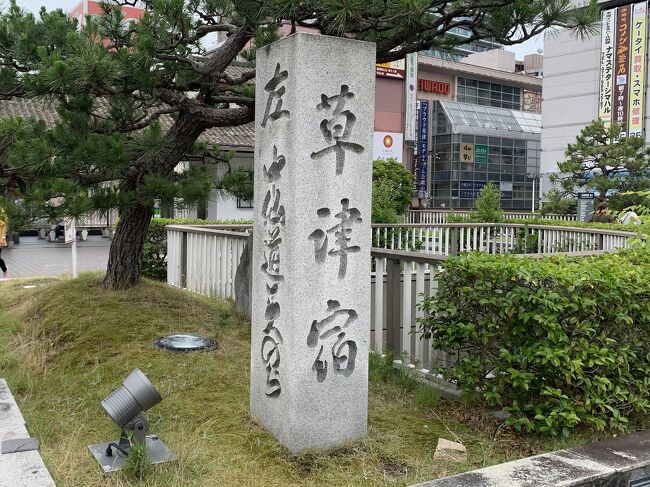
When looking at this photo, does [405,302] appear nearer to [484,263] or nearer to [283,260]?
[484,263]

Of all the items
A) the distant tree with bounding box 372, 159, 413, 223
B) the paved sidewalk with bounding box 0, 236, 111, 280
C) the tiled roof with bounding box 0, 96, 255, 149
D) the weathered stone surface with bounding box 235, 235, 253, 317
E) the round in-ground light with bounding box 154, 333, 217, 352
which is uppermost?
the tiled roof with bounding box 0, 96, 255, 149

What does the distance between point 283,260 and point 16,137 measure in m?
2.88

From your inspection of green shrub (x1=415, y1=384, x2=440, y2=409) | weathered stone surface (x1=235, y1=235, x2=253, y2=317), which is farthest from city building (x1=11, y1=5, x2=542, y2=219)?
green shrub (x1=415, y1=384, x2=440, y2=409)

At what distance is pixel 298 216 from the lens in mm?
3596

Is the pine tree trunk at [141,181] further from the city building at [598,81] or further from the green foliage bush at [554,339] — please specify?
the city building at [598,81]

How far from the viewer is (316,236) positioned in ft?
12.0

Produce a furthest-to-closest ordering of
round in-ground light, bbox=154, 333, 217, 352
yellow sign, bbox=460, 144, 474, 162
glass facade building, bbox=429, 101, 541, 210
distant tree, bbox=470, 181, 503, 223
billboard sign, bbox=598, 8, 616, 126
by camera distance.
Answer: glass facade building, bbox=429, 101, 541, 210, yellow sign, bbox=460, 144, 474, 162, billboard sign, bbox=598, 8, 616, 126, distant tree, bbox=470, 181, 503, 223, round in-ground light, bbox=154, 333, 217, 352

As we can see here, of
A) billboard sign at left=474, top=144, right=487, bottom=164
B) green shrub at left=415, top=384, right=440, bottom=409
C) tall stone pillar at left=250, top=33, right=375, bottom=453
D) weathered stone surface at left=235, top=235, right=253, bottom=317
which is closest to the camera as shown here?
tall stone pillar at left=250, top=33, right=375, bottom=453

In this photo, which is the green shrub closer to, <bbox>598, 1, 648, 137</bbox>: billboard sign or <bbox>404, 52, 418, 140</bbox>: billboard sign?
<bbox>598, 1, 648, 137</bbox>: billboard sign

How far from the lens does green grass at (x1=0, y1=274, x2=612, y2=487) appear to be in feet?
11.3

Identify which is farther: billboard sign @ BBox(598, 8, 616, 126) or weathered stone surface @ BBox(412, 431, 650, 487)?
billboard sign @ BBox(598, 8, 616, 126)

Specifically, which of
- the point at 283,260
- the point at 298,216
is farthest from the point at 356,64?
the point at 283,260

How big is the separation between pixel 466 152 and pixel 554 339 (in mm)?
33278

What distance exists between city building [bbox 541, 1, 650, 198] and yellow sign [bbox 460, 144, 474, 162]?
5457mm
